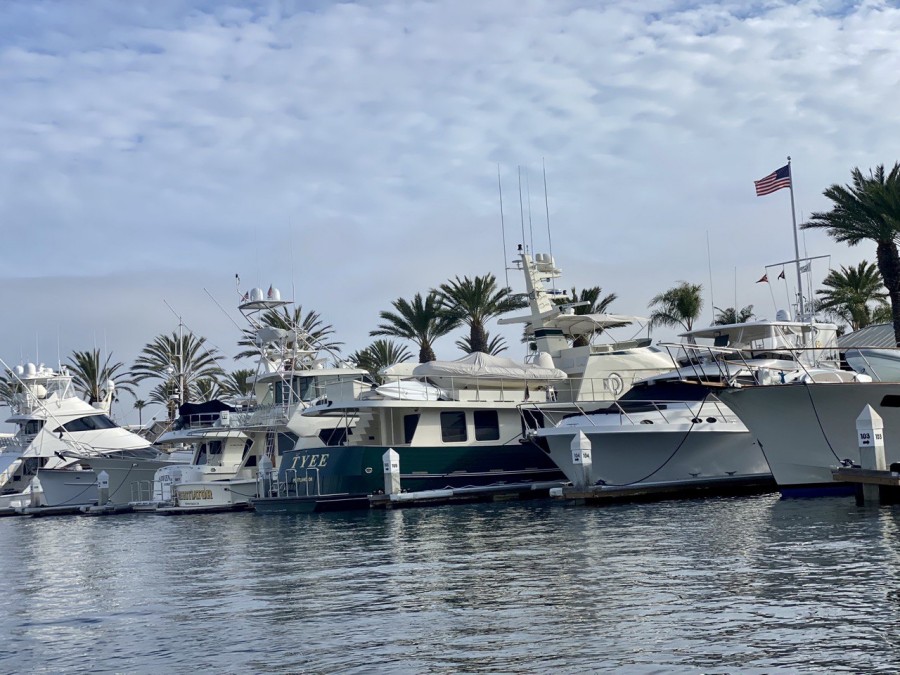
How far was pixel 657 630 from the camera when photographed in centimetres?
1005

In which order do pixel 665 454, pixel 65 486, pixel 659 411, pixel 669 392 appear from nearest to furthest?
1. pixel 659 411
2. pixel 665 454
3. pixel 669 392
4. pixel 65 486

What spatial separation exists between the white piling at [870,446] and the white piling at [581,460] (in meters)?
7.15

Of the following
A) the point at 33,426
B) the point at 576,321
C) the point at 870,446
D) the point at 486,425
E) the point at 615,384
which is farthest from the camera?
the point at 33,426

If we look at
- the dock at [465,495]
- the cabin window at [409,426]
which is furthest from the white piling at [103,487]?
the dock at [465,495]

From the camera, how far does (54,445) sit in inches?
1880

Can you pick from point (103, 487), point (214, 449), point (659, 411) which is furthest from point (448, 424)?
point (103, 487)

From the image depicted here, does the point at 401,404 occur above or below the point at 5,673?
above

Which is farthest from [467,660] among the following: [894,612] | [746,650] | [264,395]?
[264,395]

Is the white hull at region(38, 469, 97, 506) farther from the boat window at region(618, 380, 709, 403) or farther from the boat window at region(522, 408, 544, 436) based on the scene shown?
the boat window at region(618, 380, 709, 403)

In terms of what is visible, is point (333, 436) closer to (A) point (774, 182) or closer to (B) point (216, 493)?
(B) point (216, 493)

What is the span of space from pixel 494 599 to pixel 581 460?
46.6 feet

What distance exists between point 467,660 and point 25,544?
67.0ft

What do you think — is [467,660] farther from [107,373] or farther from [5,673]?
[107,373]

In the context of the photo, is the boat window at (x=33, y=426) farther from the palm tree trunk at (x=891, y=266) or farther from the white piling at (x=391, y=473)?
the palm tree trunk at (x=891, y=266)
